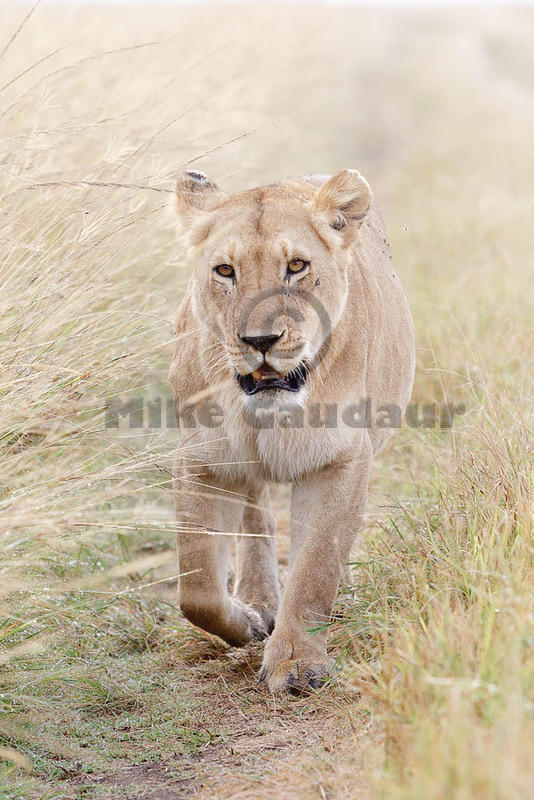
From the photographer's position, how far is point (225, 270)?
3826 millimetres

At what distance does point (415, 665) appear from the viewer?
2.51 metres

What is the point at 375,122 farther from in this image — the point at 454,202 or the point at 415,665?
the point at 415,665

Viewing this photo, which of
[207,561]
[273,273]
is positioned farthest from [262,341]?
[207,561]

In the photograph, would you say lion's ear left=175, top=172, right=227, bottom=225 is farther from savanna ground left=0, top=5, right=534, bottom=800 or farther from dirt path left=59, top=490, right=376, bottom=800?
dirt path left=59, top=490, right=376, bottom=800

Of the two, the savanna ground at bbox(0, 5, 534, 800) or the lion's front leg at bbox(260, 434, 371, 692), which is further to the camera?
the lion's front leg at bbox(260, 434, 371, 692)

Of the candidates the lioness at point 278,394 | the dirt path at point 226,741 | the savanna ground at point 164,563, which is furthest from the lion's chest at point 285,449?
the dirt path at point 226,741

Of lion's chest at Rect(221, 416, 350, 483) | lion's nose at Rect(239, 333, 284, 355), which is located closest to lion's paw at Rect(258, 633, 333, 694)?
lion's chest at Rect(221, 416, 350, 483)

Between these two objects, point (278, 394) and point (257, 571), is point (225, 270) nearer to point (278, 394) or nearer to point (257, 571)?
point (278, 394)

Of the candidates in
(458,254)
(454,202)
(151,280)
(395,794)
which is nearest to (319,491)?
(395,794)

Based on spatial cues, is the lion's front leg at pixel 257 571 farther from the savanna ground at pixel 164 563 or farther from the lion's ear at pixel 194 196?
the lion's ear at pixel 194 196

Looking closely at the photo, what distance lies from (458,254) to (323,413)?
5415 mm

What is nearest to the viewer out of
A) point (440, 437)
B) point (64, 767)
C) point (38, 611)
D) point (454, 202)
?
point (64, 767)

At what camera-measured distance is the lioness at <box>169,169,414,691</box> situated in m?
3.65

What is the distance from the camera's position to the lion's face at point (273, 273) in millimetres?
3620
